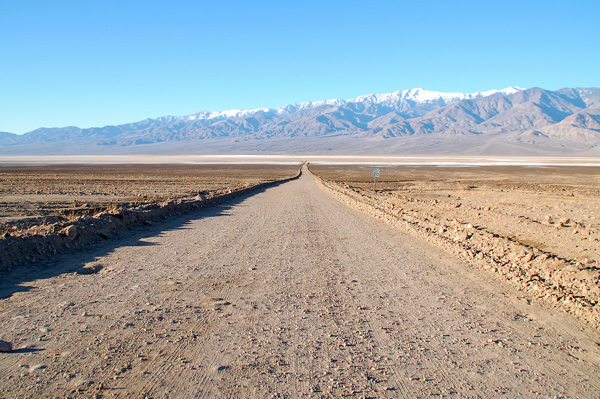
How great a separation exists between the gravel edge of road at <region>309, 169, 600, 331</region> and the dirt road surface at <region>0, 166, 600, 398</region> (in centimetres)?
33

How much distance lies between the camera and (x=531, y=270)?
711 centimetres

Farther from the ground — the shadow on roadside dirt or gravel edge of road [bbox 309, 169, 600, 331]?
the shadow on roadside dirt

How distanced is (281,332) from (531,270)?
4.78 m

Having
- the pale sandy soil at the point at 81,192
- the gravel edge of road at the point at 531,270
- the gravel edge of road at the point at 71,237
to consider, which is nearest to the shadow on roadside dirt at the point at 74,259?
the gravel edge of road at the point at 71,237

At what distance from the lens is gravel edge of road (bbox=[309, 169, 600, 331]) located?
5.56 metres

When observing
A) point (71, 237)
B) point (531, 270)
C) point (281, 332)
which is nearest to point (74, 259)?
point (71, 237)

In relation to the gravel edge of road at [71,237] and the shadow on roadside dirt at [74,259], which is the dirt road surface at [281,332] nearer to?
the shadow on roadside dirt at [74,259]

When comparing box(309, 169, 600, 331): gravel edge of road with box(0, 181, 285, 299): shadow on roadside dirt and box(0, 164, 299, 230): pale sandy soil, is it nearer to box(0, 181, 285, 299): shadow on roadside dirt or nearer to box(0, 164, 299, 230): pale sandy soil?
box(0, 181, 285, 299): shadow on roadside dirt

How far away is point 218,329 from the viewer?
462cm

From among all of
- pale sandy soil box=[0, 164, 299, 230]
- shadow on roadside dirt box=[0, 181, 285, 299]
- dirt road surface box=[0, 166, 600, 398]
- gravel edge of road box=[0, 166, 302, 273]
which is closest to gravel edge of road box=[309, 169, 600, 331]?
dirt road surface box=[0, 166, 600, 398]

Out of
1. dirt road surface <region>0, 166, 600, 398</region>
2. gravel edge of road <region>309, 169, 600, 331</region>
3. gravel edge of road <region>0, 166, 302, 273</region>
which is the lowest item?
gravel edge of road <region>309, 169, 600, 331</region>

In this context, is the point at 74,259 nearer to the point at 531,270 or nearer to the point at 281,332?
the point at 281,332

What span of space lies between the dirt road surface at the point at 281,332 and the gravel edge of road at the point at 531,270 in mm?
326

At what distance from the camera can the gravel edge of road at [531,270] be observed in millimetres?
5562
